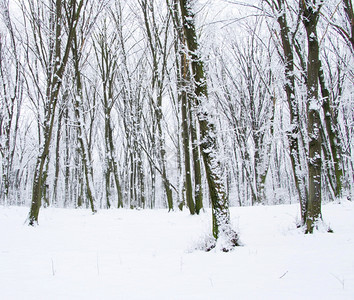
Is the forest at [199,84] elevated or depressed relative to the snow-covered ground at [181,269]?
elevated

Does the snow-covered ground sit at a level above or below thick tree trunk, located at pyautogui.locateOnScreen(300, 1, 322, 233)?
below

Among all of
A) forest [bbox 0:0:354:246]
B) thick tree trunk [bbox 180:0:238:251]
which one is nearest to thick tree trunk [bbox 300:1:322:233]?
forest [bbox 0:0:354:246]

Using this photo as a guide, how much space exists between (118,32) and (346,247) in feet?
38.4

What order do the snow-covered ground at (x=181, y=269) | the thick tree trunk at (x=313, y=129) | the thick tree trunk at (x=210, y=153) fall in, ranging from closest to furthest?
the snow-covered ground at (x=181, y=269) → the thick tree trunk at (x=210, y=153) → the thick tree trunk at (x=313, y=129)

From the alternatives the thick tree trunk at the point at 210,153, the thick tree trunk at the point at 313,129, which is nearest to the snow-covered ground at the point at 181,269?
the thick tree trunk at the point at 210,153

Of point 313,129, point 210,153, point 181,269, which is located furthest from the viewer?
point 313,129

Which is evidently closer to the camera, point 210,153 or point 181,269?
point 181,269

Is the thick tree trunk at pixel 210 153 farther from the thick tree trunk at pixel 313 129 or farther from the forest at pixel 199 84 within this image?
the thick tree trunk at pixel 313 129

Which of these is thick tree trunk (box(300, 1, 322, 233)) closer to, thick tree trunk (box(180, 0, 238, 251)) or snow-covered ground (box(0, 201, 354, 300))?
snow-covered ground (box(0, 201, 354, 300))

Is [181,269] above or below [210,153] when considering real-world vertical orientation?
below

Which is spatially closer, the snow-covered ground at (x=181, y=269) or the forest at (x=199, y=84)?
the snow-covered ground at (x=181, y=269)

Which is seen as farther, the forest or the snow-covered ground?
the forest

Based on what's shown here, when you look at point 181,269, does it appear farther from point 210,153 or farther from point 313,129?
point 313,129

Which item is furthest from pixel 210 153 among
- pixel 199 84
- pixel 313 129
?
pixel 313 129
